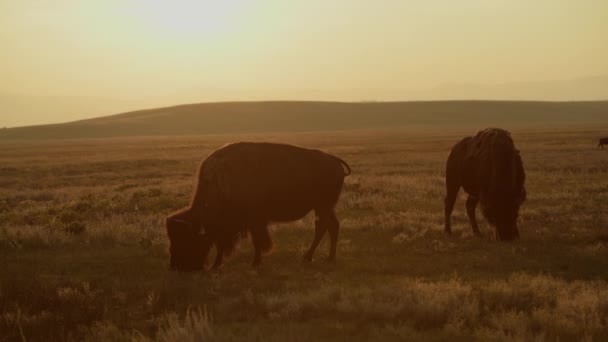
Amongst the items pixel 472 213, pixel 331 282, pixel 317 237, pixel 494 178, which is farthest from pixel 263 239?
pixel 472 213

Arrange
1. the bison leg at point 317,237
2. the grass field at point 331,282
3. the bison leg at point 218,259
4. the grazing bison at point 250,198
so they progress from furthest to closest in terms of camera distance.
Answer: the bison leg at point 317,237, the bison leg at point 218,259, the grazing bison at point 250,198, the grass field at point 331,282

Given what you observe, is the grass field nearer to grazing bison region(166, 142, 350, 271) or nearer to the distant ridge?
grazing bison region(166, 142, 350, 271)

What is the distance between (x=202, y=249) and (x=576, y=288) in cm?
580

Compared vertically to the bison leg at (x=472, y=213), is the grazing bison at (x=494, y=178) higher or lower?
higher

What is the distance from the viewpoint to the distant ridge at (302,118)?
6550 inches

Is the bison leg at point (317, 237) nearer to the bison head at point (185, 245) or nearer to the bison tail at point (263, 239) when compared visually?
the bison tail at point (263, 239)

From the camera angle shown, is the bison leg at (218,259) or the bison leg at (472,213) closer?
the bison leg at (218,259)

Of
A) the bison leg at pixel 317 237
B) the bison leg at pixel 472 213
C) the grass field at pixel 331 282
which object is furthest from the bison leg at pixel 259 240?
the bison leg at pixel 472 213

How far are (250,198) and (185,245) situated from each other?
136 centimetres

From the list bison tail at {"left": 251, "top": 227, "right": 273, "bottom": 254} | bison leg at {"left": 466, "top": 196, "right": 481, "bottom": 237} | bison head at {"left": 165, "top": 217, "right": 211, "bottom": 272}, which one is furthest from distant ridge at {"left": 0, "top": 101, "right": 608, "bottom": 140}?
bison head at {"left": 165, "top": 217, "right": 211, "bottom": 272}

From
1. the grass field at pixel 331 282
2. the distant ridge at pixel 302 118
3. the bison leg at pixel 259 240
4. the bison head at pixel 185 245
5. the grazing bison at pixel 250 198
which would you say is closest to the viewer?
the grass field at pixel 331 282

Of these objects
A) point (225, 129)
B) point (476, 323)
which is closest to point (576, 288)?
point (476, 323)

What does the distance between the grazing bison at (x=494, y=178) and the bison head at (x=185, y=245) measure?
579 cm

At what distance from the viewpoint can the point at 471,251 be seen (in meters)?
11.2
